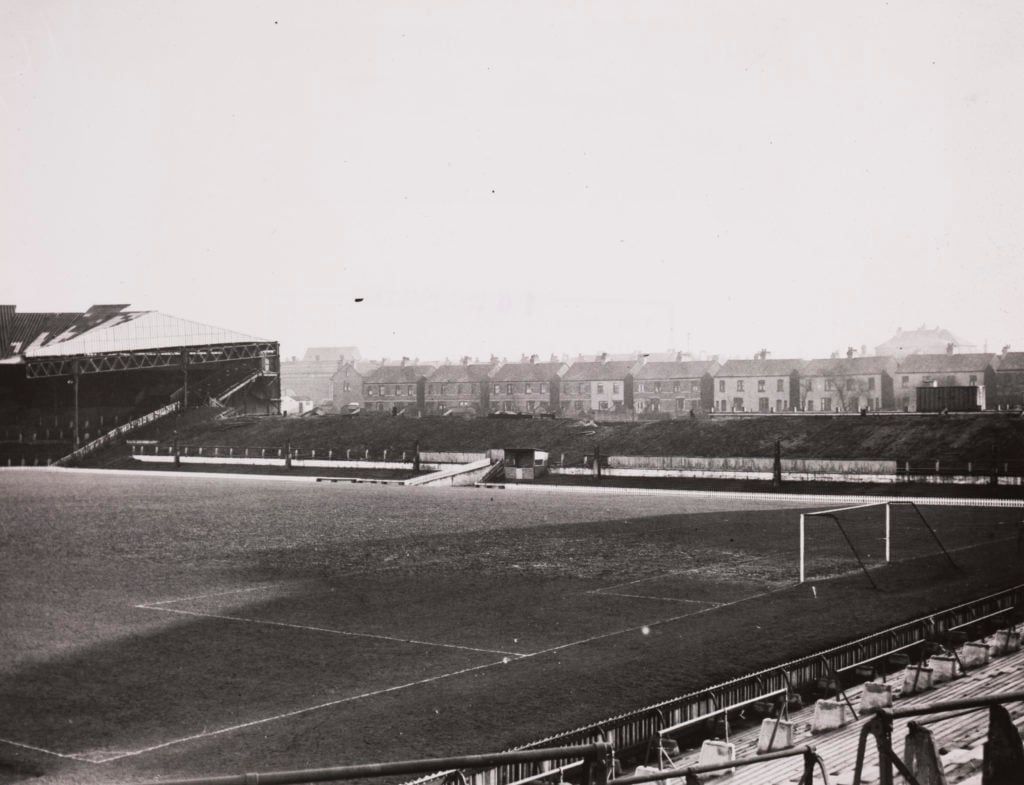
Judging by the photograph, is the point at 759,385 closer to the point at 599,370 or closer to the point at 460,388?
the point at 599,370

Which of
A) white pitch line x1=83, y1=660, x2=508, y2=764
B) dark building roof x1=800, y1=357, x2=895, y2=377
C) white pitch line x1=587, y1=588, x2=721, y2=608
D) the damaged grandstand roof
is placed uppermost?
the damaged grandstand roof

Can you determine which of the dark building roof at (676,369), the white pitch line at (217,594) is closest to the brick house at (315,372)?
the dark building roof at (676,369)

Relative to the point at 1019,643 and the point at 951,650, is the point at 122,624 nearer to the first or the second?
the point at 951,650

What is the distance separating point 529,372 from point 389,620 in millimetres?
95875

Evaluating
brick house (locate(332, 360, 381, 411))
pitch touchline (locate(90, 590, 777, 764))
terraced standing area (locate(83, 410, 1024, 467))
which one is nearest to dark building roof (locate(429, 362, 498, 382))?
brick house (locate(332, 360, 381, 411))

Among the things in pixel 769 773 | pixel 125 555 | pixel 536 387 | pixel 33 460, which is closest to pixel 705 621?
pixel 769 773

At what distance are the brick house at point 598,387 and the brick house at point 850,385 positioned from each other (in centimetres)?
1905

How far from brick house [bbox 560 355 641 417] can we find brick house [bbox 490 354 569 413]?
1171 mm

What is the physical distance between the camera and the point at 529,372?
11538cm

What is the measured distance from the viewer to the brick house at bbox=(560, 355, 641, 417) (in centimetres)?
10850

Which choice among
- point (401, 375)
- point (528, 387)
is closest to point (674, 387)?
point (528, 387)

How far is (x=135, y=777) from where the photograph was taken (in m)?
11.2

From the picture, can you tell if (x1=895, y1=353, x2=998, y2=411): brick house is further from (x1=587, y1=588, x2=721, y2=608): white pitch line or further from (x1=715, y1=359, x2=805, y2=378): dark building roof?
(x1=587, y1=588, x2=721, y2=608): white pitch line

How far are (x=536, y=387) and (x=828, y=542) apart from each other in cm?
8273
